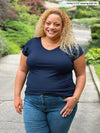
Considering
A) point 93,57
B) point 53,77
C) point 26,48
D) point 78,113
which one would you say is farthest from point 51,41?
point 93,57

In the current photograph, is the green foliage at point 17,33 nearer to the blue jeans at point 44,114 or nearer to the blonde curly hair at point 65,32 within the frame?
the blonde curly hair at point 65,32

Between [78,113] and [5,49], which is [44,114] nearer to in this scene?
[78,113]

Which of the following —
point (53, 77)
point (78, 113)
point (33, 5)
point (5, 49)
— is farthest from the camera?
point (33, 5)

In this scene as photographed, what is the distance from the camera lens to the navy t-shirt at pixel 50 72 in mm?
2336

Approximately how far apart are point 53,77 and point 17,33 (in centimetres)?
1594

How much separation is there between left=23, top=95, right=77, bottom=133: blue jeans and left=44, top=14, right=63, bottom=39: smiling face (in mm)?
604

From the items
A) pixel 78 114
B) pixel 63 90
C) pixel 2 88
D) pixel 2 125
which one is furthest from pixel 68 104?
pixel 2 88

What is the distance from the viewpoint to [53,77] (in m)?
2.35

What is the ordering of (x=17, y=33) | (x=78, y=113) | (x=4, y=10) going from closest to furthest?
(x=78, y=113)
(x=4, y=10)
(x=17, y=33)

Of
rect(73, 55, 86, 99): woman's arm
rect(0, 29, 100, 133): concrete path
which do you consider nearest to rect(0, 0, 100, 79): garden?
rect(0, 29, 100, 133): concrete path

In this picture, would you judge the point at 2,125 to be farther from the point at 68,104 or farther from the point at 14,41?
the point at 14,41

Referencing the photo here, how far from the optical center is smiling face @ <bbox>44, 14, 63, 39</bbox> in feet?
8.02

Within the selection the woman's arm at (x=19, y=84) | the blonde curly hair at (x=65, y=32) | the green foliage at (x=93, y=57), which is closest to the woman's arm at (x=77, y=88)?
the blonde curly hair at (x=65, y=32)

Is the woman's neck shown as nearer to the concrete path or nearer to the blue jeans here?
the blue jeans
